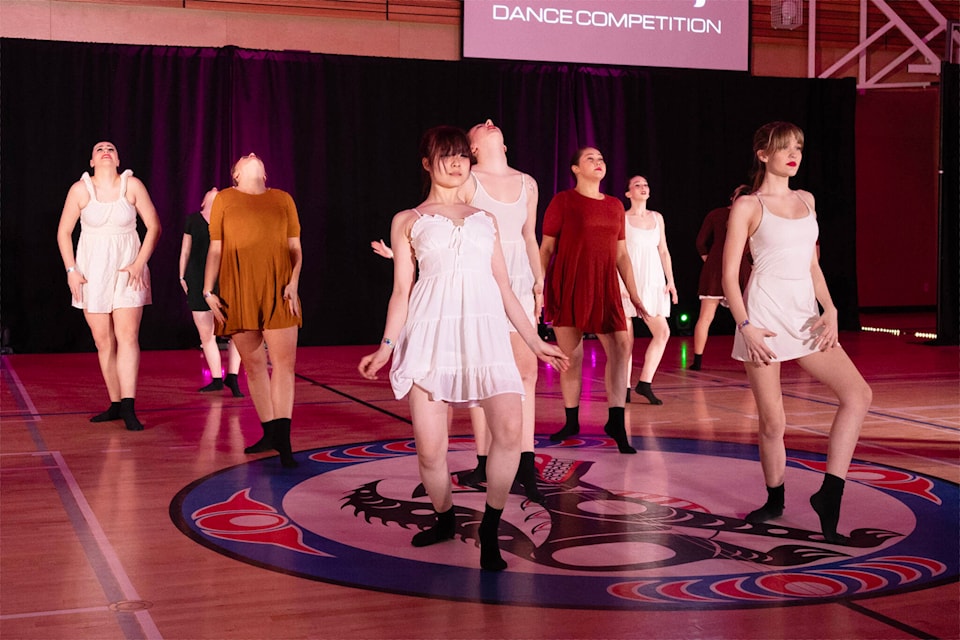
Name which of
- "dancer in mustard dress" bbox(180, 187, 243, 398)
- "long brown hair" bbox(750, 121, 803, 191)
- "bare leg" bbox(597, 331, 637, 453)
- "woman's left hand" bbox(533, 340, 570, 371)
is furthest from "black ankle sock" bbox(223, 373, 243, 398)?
"long brown hair" bbox(750, 121, 803, 191)

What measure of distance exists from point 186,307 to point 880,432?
25.0 ft

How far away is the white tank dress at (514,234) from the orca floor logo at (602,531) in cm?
87

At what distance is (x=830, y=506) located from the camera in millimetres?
3857

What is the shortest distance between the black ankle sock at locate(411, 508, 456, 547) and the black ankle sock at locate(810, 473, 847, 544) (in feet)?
4.22

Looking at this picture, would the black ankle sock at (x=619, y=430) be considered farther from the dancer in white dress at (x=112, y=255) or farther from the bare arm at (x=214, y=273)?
the dancer in white dress at (x=112, y=255)

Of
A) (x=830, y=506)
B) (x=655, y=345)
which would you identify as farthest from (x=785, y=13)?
(x=830, y=506)

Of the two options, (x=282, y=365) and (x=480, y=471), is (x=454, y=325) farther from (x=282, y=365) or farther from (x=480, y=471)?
(x=282, y=365)

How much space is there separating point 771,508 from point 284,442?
231cm

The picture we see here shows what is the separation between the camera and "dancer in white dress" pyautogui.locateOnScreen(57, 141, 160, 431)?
6.21 meters

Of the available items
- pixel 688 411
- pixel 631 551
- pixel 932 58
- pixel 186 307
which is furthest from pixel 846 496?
pixel 932 58

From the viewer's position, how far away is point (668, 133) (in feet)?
43.7

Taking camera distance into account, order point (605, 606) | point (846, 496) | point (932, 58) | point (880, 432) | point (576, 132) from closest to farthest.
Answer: point (605, 606) < point (846, 496) < point (880, 432) < point (576, 132) < point (932, 58)

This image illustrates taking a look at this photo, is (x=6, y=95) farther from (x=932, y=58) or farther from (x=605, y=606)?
(x=932, y=58)

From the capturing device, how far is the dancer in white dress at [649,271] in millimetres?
7465
